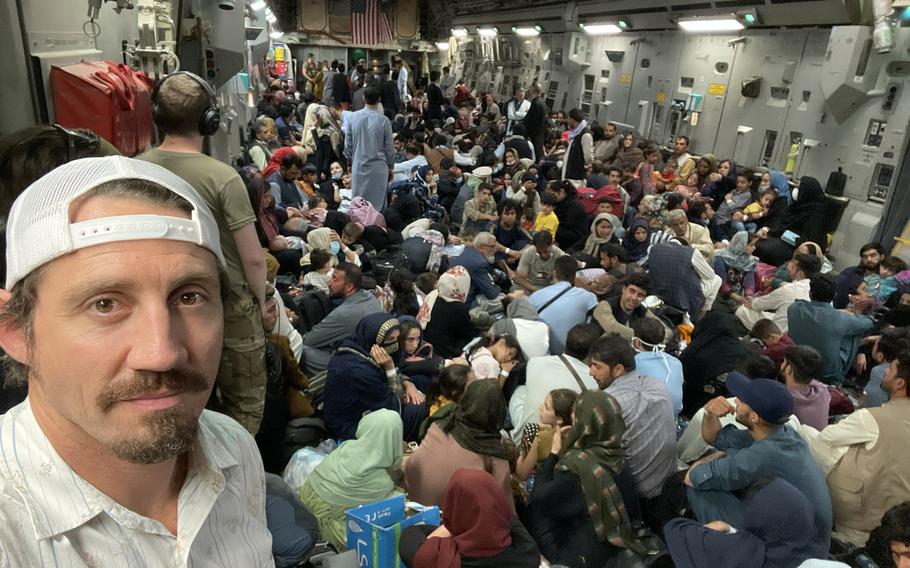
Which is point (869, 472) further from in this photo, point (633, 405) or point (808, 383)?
point (633, 405)

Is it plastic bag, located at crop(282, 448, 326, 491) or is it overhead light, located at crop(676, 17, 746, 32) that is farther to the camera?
overhead light, located at crop(676, 17, 746, 32)

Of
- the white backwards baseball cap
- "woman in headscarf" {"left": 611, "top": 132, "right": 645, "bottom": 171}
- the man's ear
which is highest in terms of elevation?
the white backwards baseball cap

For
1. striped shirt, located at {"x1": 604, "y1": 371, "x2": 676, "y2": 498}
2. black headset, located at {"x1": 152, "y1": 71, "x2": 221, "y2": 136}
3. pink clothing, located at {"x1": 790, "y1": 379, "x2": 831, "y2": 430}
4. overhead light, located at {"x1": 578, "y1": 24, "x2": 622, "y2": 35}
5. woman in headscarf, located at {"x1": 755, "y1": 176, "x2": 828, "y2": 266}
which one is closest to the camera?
black headset, located at {"x1": 152, "y1": 71, "x2": 221, "y2": 136}

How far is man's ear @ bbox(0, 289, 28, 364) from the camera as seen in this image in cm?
84

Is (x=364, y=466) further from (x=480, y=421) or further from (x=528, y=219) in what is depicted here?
(x=528, y=219)

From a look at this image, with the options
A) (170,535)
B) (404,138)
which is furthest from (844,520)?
(404,138)

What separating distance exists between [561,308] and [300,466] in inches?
92.5

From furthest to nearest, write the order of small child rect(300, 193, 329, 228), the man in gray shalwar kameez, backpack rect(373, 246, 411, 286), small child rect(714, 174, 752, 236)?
small child rect(714, 174, 752, 236) < the man in gray shalwar kameez < small child rect(300, 193, 329, 228) < backpack rect(373, 246, 411, 286)

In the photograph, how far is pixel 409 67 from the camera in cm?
2311

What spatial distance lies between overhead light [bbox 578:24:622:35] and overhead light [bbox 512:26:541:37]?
2220 mm

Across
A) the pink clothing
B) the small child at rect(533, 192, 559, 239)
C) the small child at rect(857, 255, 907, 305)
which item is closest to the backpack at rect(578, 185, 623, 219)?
the small child at rect(533, 192, 559, 239)

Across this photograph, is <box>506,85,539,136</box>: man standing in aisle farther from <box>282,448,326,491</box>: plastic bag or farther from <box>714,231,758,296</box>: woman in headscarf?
<box>282,448,326,491</box>: plastic bag

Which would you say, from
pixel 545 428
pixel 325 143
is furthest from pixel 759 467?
pixel 325 143

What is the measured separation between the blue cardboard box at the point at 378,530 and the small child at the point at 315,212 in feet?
14.8
